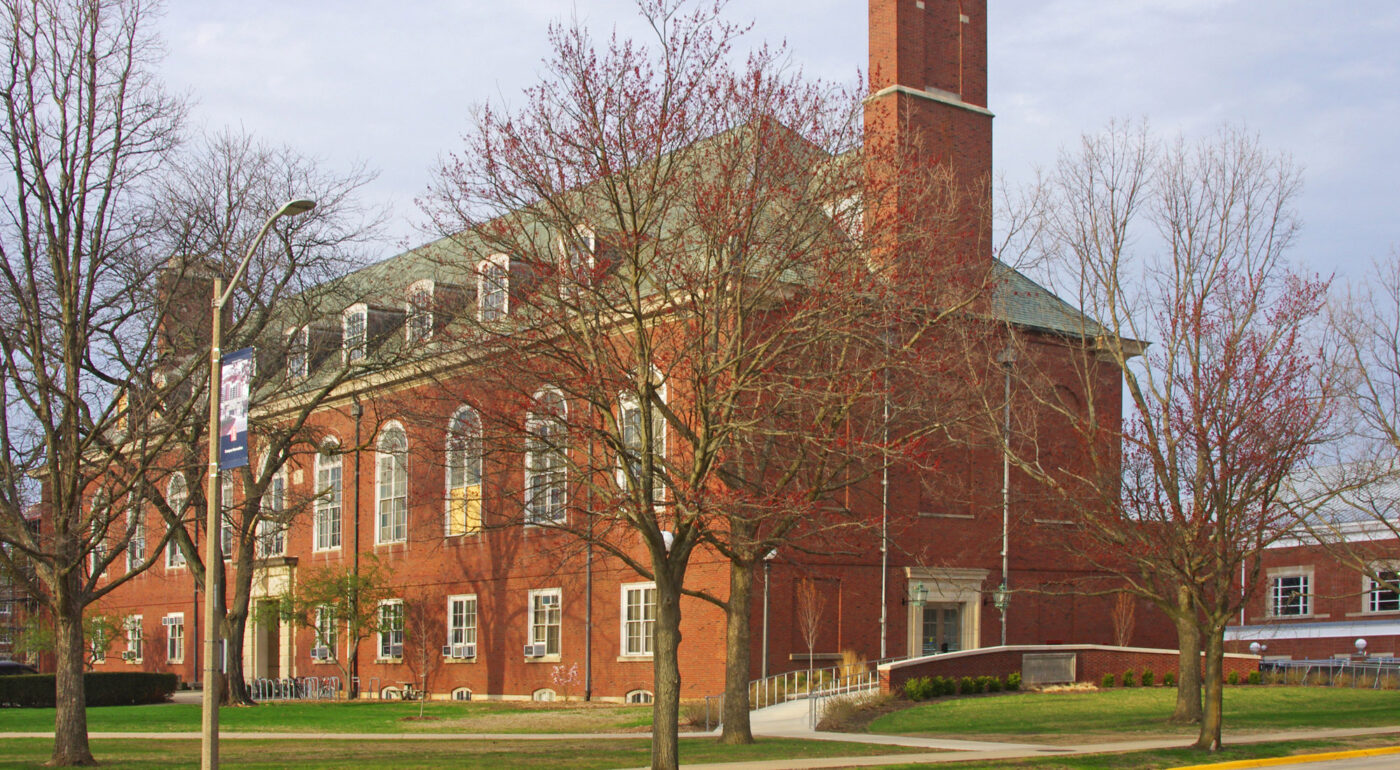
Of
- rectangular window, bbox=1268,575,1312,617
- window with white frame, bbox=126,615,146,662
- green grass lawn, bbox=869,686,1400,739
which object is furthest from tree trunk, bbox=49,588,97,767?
rectangular window, bbox=1268,575,1312,617

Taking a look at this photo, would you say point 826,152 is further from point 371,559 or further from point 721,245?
point 371,559

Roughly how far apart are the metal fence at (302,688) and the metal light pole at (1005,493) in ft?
68.8

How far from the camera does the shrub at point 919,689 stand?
92.9 ft

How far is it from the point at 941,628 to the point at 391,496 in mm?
17528

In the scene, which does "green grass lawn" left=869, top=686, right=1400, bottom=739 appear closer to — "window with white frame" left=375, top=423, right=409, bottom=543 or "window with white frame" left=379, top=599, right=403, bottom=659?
"window with white frame" left=379, top=599, right=403, bottom=659

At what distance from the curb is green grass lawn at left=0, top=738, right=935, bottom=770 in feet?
13.9

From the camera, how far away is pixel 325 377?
42531 mm

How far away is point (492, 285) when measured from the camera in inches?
758

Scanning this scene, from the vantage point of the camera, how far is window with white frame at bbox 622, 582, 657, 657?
32219 millimetres

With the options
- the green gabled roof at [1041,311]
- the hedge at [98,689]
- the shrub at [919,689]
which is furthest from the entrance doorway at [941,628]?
the hedge at [98,689]

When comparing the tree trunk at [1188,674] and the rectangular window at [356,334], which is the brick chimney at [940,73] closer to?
the tree trunk at [1188,674]

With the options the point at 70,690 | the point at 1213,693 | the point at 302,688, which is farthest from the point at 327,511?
the point at 1213,693

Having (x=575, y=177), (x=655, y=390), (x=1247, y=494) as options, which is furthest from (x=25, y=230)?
(x=1247, y=494)

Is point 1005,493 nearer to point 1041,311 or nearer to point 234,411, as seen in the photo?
point 1041,311
